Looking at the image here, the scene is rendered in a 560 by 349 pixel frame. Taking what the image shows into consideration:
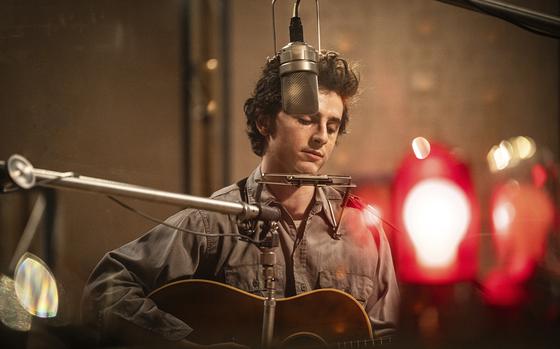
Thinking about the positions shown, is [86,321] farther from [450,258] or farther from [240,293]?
[450,258]

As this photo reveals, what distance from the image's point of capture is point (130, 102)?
1.41 meters

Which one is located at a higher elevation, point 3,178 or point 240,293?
point 3,178

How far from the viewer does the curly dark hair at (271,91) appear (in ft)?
4.72

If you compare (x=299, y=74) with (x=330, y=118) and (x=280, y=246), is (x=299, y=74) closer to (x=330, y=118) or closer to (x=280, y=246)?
(x=330, y=118)

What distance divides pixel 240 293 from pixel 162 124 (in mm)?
457

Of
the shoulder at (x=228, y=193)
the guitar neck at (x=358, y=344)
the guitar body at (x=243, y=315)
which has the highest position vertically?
the shoulder at (x=228, y=193)

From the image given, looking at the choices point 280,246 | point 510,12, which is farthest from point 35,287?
point 510,12

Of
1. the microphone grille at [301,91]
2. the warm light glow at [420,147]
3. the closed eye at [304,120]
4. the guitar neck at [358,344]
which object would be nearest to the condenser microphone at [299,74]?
the microphone grille at [301,91]

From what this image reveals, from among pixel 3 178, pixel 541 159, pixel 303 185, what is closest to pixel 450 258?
pixel 541 159

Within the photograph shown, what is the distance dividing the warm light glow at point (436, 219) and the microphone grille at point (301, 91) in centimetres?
50

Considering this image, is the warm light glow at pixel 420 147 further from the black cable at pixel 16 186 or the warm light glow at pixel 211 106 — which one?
the black cable at pixel 16 186

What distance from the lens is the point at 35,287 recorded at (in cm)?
132

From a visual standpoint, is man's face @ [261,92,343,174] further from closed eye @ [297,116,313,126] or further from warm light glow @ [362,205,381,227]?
warm light glow @ [362,205,381,227]

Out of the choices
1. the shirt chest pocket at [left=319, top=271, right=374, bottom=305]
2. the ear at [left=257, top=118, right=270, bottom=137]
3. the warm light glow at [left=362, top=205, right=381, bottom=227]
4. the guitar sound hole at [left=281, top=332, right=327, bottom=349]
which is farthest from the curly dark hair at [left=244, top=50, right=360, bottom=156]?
the guitar sound hole at [left=281, top=332, right=327, bottom=349]
